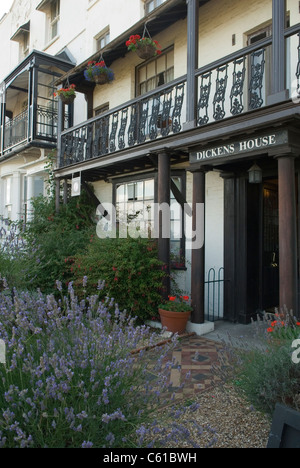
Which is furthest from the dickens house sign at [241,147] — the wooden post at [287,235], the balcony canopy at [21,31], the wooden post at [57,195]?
the balcony canopy at [21,31]

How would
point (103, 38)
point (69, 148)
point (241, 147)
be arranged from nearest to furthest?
point (241, 147) < point (69, 148) < point (103, 38)

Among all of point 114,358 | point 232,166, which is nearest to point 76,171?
point 232,166

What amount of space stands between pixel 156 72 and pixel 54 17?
7.26 m

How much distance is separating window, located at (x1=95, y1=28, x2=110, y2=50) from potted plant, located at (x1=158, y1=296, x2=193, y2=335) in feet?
28.9

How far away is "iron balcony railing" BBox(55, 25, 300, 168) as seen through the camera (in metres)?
5.30

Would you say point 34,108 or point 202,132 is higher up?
point 34,108

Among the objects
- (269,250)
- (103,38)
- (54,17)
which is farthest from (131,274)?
(54,17)

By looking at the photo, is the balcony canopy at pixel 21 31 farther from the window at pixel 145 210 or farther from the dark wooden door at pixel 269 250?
the dark wooden door at pixel 269 250

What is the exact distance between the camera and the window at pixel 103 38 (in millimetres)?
10914

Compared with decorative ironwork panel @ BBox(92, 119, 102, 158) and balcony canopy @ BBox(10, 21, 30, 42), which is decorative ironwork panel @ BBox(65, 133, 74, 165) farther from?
balcony canopy @ BBox(10, 21, 30, 42)

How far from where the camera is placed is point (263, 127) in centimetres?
485

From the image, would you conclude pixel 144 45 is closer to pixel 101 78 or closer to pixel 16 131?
pixel 101 78

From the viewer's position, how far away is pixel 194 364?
4734mm

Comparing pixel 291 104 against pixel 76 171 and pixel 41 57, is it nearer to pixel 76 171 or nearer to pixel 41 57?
pixel 76 171
